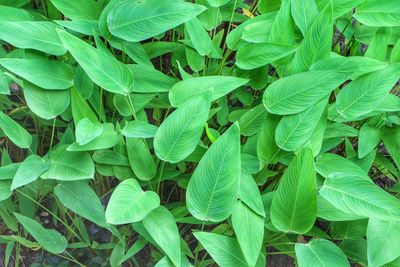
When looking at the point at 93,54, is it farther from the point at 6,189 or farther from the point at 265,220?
the point at 265,220

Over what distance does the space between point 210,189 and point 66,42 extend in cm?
36

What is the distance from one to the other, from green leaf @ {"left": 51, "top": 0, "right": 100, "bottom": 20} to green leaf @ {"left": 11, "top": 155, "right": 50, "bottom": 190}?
31cm

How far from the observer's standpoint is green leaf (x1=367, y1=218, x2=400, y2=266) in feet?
2.73

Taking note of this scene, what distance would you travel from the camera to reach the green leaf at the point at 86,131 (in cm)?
81

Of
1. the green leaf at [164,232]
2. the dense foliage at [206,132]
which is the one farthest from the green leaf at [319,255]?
the green leaf at [164,232]

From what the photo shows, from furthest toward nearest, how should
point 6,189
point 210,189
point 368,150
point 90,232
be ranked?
point 90,232 < point 368,150 < point 6,189 < point 210,189

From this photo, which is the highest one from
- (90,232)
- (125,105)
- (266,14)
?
(266,14)

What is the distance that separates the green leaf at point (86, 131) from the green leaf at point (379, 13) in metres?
0.61

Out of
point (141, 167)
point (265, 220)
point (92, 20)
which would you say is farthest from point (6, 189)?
point (265, 220)

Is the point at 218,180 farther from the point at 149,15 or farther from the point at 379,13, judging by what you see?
the point at 379,13

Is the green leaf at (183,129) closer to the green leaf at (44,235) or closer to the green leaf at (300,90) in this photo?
the green leaf at (300,90)

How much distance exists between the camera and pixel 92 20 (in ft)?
3.16

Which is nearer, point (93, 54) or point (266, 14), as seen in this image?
point (93, 54)

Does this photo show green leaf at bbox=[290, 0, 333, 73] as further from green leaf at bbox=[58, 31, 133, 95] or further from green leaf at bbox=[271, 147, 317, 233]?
green leaf at bbox=[58, 31, 133, 95]
